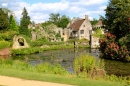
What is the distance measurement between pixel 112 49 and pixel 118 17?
4737 mm

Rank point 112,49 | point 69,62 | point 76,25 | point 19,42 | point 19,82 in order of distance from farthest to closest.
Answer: point 76,25 → point 19,42 → point 112,49 → point 69,62 → point 19,82

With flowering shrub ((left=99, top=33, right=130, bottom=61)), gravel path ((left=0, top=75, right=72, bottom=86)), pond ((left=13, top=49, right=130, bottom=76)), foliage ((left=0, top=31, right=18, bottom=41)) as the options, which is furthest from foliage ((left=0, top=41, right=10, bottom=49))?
gravel path ((left=0, top=75, right=72, bottom=86))

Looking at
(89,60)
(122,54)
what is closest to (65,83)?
(89,60)

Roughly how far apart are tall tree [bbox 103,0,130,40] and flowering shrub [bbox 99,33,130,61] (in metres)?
1.38

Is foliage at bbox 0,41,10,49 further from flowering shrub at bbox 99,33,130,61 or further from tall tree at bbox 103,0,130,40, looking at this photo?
tall tree at bbox 103,0,130,40

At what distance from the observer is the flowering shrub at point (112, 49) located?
32547mm

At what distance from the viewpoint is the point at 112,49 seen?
33.9m

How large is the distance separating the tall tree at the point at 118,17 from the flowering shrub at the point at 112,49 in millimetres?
1384

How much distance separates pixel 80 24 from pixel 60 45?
78.5ft

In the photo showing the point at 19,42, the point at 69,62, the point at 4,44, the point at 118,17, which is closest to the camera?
the point at 69,62

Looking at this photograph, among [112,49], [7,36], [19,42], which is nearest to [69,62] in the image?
[112,49]

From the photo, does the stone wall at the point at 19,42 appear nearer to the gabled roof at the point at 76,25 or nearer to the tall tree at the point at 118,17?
the tall tree at the point at 118,17

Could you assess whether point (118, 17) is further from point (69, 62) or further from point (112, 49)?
point (69, 62)

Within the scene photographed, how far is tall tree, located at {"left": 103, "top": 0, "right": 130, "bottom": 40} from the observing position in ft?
109
